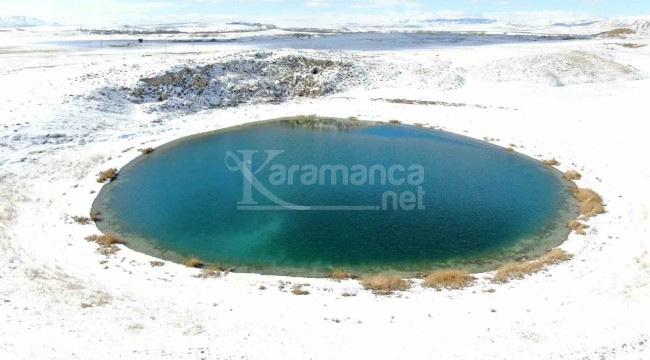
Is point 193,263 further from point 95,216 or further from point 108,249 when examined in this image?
point 95,216

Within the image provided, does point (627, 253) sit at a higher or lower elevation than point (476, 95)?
lower

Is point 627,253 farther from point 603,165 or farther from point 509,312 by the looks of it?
point 603,165

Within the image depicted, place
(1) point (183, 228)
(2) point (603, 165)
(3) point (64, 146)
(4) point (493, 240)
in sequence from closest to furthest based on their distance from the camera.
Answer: (4) point (493, 240), (1) point (183, 228), (2) point (603, 165), (3) point (64, 146)

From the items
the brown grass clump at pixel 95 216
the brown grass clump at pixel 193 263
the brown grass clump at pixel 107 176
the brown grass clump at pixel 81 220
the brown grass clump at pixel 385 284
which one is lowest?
the brown grass clump at pixel 193 263

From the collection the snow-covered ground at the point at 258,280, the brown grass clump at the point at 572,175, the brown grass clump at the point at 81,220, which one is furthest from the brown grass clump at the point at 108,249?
the brown grass clump at the point at 572,175

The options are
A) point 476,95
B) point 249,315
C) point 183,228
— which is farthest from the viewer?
point 476,95

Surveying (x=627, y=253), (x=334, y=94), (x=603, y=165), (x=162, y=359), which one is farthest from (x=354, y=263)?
(x=334, y=94)

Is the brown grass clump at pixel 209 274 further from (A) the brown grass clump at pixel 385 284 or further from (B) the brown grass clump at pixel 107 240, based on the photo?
(A) the brown grass clump at pixel 385 284
